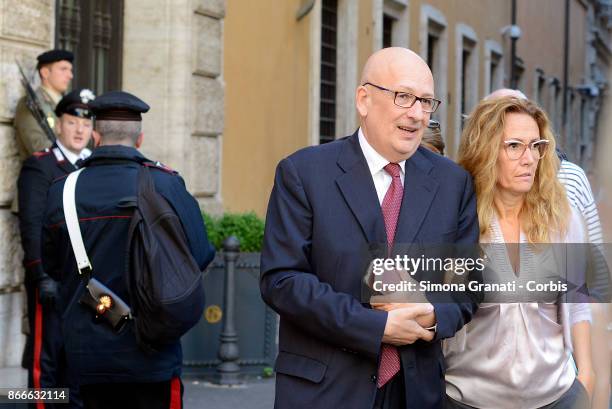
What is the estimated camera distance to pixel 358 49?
53.9 ft

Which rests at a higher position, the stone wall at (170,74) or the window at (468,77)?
the window at (468,77)

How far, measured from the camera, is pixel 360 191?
3.86 meters

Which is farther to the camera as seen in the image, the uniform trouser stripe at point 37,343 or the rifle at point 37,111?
the rifle at point 37,111

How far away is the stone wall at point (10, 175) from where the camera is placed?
8.38 m

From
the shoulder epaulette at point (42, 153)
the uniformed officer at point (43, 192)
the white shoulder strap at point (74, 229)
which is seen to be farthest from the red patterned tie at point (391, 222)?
the shoulder epaulette at point (42, 153)

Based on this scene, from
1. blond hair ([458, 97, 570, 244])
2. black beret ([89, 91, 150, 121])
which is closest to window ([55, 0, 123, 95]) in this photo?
black beret ([89, 91, 150, 121])

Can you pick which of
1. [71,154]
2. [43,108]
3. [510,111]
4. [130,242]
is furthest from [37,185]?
[510,111]

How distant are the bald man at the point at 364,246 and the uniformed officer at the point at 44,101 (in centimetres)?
467

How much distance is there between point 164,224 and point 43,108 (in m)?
3.45

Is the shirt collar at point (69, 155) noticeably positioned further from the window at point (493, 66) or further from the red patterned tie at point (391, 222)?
the window at point (493, 66)

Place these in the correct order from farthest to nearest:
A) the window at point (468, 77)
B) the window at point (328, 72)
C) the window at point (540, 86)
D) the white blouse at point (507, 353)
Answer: the window at point (540, 86) → the window at point (468, 77) → the window at point (328, 72) → the white blouse at point (507, 353)

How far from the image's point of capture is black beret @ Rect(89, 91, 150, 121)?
5539 millimetres

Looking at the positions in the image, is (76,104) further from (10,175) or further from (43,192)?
(10,175)

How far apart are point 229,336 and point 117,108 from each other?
13.0 feet
